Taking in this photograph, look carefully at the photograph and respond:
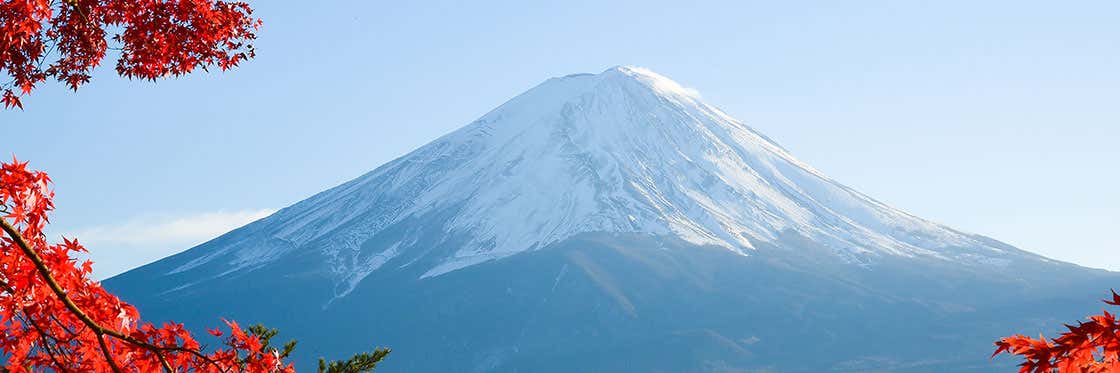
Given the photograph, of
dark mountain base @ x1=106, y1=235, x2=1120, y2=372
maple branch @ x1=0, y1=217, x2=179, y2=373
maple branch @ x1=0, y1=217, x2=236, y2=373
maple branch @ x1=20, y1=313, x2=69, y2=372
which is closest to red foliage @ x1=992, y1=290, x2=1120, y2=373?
maple branch @ x1=0, y1=217, x2=236, y2=373

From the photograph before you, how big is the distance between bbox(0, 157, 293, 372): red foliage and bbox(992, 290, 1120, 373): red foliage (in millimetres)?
3497

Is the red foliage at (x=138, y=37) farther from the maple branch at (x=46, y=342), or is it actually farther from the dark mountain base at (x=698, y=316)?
the dark mountain base at (x=698, y=316)

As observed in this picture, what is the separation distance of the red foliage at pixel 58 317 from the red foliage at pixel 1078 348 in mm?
3497

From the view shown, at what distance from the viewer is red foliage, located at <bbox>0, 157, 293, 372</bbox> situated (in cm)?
509

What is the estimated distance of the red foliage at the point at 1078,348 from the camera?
4332 millimetres

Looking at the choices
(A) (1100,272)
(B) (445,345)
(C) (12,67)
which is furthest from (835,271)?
(C) (12,67)

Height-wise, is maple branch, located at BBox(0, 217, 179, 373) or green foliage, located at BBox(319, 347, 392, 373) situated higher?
maple branch, located at BBox(0, 217, 179, 373)

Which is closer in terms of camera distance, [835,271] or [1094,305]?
[1094,305]

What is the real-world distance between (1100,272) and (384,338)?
11338cm

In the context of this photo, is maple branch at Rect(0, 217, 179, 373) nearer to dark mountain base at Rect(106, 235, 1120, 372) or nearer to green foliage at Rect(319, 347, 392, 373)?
green foliage at Rect(319, 347, 392, 373)

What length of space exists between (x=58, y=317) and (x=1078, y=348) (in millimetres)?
4270

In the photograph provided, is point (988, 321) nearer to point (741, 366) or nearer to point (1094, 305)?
point (1094, 305)

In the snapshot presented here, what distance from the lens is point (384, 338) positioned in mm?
186125

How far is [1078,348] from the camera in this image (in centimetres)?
Result: 438
